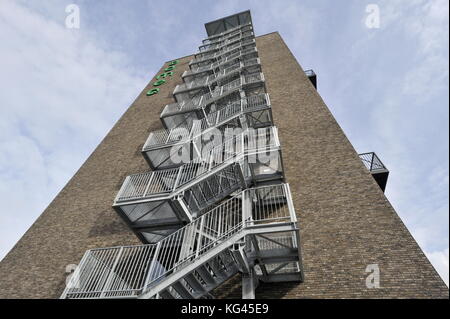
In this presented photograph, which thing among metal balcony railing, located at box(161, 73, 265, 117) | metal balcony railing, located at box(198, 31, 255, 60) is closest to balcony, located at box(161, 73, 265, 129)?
metal balcony railing, located at box(161, 73, 265, 117)

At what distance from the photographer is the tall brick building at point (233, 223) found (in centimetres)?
704

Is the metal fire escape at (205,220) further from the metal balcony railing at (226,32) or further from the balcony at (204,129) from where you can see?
the metal balcony railing at (226,32)

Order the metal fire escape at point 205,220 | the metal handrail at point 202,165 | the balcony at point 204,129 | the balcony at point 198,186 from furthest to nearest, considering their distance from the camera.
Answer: the balcony at point 204,129, the metal handrail at point 202,165, the balcony at point 198,186, the metal fire escape at point 205,220

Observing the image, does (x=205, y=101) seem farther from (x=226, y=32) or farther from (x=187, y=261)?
(x=226, y=32)

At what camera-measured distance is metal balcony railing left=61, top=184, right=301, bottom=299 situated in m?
6.54

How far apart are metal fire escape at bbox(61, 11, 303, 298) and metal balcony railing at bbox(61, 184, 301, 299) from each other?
1.0 inches

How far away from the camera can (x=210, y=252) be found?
6.54 m

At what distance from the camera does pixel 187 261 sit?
671 cm

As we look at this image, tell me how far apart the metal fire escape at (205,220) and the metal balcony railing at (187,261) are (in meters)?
0.03


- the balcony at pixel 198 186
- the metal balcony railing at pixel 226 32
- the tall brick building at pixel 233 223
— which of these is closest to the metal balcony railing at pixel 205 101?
the tall brick building at pixel 233 223

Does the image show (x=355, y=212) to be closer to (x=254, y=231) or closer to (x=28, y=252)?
(x=254, y=231)

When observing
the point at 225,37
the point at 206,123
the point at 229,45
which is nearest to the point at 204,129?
the point at 206,123
